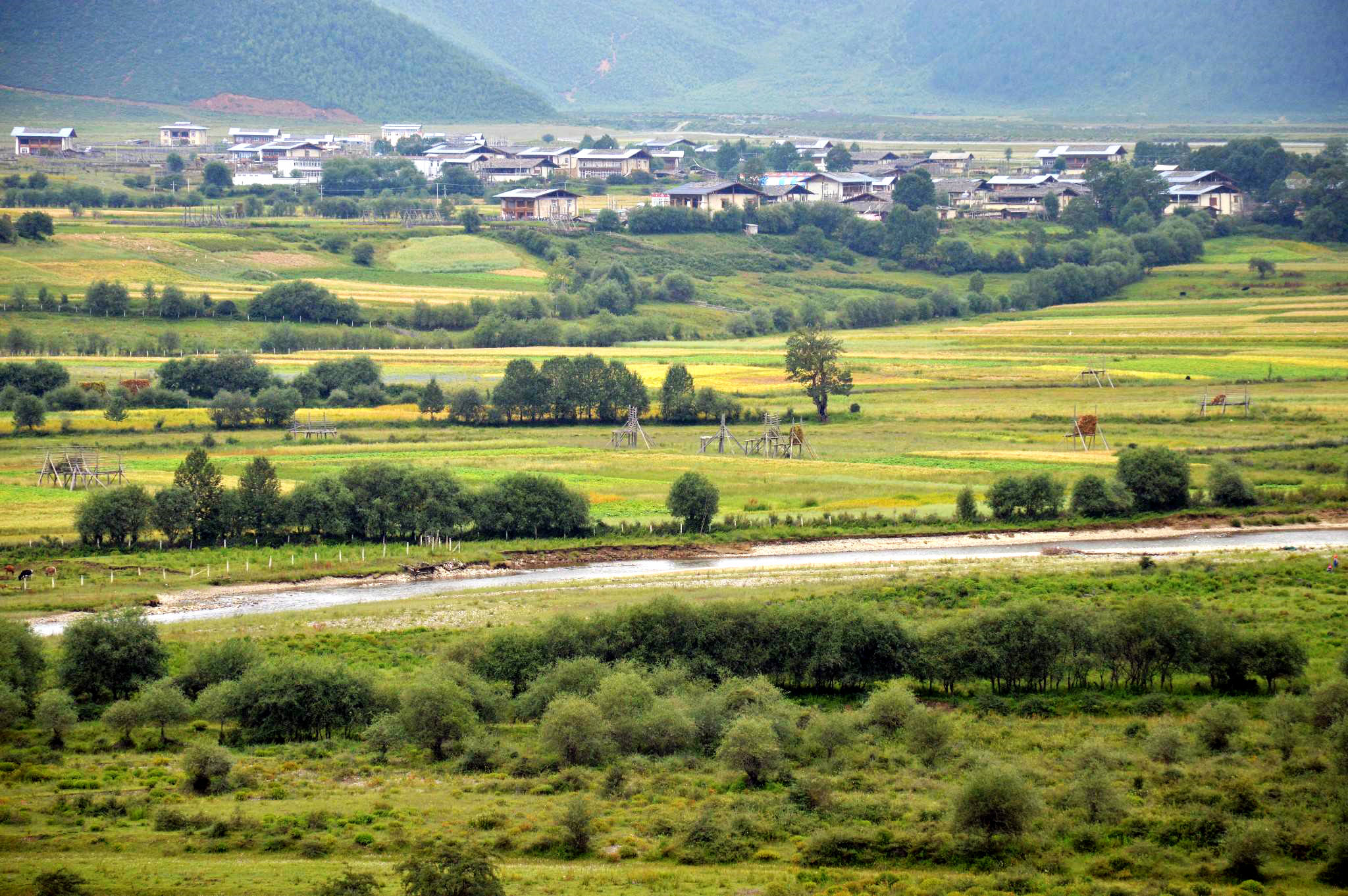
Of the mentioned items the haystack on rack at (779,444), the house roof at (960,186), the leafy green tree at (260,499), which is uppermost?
the house roof at (960,186)

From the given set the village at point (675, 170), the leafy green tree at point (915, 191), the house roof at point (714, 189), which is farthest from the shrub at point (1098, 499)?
the leafy green tree at point (915, 191)

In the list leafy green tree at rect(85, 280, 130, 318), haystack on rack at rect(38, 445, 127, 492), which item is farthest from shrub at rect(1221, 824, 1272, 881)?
leafy green tree at rect(85, 280, 130, 318)

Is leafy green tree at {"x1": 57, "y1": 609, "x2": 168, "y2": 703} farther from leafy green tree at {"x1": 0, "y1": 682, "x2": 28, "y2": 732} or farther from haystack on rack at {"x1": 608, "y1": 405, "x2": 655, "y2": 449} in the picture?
haystack on rack at {"x1": 608, "y1": 405, "x2": 655, "y2": 449}

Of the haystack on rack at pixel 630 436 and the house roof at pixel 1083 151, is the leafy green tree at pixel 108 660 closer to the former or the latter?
the haystack on rack at pixel 630 436

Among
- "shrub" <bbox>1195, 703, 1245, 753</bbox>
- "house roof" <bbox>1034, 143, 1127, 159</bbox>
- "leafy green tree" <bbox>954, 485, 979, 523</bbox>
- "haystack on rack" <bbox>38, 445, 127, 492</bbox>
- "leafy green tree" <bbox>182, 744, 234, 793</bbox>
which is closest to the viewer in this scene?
"leafy green tree" <bbox>182, 744, 234, 793</bbox>

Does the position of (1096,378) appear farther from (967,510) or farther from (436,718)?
(436,718)

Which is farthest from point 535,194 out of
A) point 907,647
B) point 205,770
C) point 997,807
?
point 997,807
